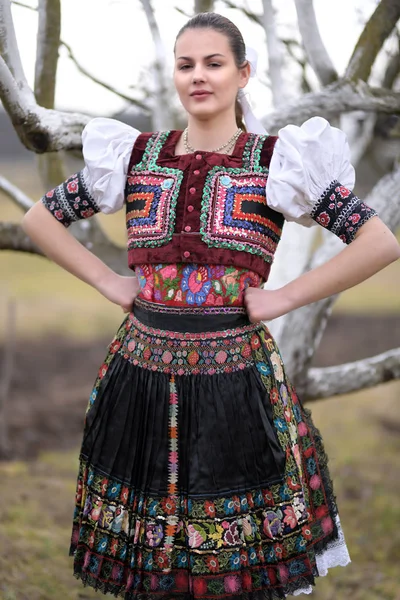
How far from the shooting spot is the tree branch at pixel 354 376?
2.48m

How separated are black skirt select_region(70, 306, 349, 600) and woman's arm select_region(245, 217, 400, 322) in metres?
0.07

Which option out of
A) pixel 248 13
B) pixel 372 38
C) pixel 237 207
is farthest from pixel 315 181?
pixel 248 13

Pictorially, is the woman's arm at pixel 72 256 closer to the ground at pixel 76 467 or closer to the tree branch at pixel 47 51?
the tree branch at pixel 47 51

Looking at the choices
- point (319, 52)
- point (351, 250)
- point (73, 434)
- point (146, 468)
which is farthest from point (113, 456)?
point (73, 434)

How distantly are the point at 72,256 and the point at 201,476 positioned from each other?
601 mm

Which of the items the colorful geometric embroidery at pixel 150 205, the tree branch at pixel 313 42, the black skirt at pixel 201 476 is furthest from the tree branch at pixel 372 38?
the black skirt at pixel 201 476

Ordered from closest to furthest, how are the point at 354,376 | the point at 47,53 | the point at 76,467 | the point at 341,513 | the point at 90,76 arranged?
the point at 47,53 < the point at 354,376 < the point at 90,76 < the point at 341,513 < the point at 76,467

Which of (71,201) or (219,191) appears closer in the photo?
(219,191)

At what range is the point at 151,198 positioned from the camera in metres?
1.51

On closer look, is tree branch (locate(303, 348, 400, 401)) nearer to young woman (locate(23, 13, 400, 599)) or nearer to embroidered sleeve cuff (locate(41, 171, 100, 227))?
young woman (locate(23, 13, 400, 599))

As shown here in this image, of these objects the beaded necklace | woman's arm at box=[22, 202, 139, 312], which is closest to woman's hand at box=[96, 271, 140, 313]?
woman's arm at box=[22, 202, 139, 312]

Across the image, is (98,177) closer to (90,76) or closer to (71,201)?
(71,201)

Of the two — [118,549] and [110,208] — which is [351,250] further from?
[118,549]

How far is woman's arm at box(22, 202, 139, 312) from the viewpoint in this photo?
1607mm
